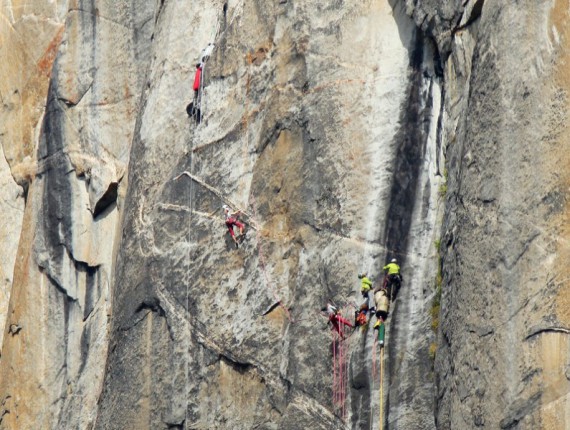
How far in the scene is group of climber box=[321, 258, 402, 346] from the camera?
93.5ft

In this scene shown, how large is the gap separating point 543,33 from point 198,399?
25.1 feet

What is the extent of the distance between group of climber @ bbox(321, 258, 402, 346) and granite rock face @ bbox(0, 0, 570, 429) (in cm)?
20

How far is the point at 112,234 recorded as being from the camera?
111 feet

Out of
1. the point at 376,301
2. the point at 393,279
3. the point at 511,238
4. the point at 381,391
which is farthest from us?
the point at 393,279

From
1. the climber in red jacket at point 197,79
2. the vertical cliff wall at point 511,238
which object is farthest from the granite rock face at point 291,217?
the climber in red jacket at point 197,79

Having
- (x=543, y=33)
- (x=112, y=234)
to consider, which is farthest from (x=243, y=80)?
(x=543, y=33)

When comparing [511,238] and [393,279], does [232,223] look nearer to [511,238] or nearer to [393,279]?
[393,279]

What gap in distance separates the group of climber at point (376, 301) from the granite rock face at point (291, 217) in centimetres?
20

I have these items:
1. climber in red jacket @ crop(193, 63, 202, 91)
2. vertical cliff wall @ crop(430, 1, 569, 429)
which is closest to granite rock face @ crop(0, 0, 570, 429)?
vertical cliff wall @ crop(430, 1, 569, 429)

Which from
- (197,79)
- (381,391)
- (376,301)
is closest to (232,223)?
(197,79)

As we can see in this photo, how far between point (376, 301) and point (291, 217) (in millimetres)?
2180

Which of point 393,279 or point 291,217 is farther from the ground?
point 291,217

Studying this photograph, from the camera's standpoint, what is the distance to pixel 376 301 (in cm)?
2858

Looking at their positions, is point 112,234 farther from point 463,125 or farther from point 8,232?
point 463,125
